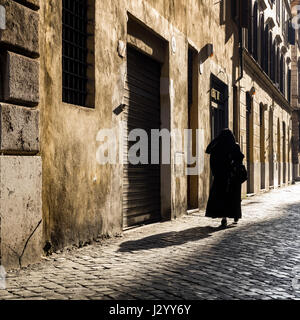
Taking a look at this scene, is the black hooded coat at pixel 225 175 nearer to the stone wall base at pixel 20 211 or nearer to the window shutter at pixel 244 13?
the stone wall base at pixel 20 211

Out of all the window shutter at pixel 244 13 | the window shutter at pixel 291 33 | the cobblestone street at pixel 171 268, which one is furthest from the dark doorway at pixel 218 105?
the window shutter at pixel 291 33

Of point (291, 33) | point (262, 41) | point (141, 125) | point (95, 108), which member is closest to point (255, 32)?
point (262, 41)

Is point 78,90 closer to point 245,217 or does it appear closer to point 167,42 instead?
point 167,42

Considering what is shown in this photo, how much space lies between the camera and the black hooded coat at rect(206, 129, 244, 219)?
909 cm

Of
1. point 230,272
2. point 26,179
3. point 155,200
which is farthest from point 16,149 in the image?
point 155,200

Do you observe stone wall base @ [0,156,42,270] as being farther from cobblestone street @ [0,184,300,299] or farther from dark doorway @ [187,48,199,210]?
dark doorway @ [187,48,199,210]

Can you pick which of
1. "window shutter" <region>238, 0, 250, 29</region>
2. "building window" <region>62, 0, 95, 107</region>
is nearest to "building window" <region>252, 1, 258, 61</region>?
"window shutter" <region>238, 0, 250, 29</region>

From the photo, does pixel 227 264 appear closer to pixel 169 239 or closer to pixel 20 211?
pixel 169 239

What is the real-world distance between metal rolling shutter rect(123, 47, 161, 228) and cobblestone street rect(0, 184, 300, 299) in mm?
613

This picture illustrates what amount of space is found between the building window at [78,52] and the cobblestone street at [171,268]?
6.29 ft

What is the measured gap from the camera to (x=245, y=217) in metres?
10.9

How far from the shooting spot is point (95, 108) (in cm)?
704

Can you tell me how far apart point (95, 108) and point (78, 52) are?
738 mm

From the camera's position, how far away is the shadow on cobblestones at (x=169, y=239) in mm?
6820
